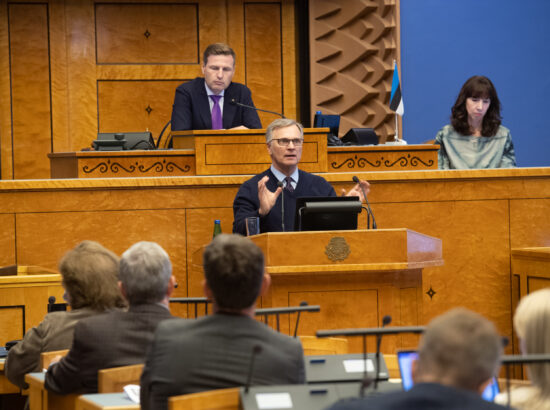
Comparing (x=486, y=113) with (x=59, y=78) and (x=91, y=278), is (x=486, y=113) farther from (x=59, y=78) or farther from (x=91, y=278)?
(x=59, y=78)

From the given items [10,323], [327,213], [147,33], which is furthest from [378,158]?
[147,33]

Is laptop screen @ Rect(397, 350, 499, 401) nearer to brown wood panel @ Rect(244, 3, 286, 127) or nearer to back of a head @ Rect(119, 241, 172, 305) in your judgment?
back of a head @ Rect(119, 241, 172, 305)

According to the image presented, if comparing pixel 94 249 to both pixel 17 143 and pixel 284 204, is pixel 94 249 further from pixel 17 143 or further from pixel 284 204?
pixel 17 143

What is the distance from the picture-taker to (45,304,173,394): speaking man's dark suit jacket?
8.66 feet

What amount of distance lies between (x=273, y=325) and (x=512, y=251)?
2024mm

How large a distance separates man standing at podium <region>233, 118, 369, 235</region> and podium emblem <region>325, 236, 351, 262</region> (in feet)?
2.46

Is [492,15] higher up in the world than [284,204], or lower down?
higher up

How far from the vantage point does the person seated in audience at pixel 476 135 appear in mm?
5516

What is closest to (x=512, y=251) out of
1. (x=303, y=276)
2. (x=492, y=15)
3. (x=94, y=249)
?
(x=303, y=276)

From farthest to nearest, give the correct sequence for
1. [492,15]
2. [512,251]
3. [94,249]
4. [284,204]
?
[492,15], [512,251], [284,204], [94,249]

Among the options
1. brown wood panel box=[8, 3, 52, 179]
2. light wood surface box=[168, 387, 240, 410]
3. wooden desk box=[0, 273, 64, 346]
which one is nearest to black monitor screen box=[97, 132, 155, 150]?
wooden desk box=[0, 273, 64, 346]

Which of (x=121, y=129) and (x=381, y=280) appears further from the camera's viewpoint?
(x=121, y=129)

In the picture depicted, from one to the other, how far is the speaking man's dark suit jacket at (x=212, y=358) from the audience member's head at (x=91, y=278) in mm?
855

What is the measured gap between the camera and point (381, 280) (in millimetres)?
3754
